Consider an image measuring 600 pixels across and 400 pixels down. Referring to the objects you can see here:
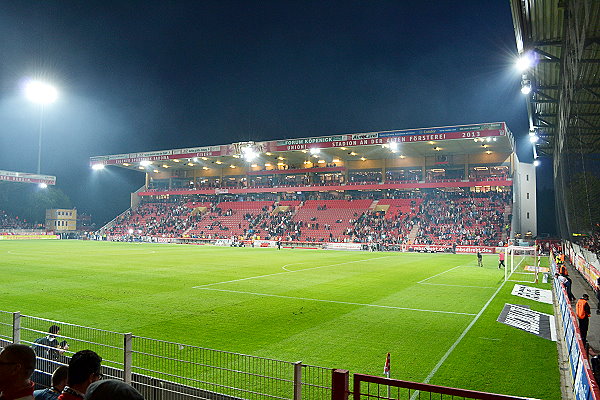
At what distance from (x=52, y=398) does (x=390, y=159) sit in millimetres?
64424

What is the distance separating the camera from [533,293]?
63.3 ft

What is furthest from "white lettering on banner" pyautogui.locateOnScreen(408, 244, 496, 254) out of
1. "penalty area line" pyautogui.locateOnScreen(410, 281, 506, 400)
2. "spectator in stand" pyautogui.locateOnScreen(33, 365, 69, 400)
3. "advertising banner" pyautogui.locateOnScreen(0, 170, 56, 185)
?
"advertising banner" pyautogui.locateOnScreen(0, 170, 56, 185)

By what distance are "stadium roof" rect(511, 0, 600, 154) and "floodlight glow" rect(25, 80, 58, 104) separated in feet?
223

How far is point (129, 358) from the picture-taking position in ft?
20.5

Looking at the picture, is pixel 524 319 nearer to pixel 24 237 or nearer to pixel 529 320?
pixel 529 320

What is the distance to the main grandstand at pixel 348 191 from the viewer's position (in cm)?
5281

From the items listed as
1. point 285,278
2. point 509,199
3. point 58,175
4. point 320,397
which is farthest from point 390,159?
point 58,175

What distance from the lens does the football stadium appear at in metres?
8.18

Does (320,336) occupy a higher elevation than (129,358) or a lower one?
lower

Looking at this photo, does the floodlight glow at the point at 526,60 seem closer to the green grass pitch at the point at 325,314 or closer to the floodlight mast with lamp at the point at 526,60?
the floodlight mast with lamp at the point at 526,60

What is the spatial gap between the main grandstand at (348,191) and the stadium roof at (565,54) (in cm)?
2324

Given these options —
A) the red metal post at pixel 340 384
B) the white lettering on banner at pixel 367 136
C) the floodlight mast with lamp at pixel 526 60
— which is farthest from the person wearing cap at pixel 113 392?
the white lettering on banner at pixel 367 136

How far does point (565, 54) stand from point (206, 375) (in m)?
18.7

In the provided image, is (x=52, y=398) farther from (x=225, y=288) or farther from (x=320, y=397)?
(x=225, y=288)
